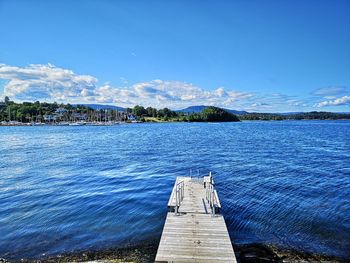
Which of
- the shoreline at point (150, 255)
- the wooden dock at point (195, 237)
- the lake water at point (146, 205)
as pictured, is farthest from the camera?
the lake water at point (146, 205)

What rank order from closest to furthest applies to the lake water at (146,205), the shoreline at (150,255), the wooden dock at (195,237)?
the wooden dock at (195,237), the shoreline at (150,255), the lake water at (146,205)

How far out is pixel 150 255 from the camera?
36.9ft

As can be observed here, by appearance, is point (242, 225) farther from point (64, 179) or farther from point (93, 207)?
point (64, 179)

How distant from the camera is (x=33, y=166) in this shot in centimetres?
3325

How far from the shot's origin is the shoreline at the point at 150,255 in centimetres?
1090

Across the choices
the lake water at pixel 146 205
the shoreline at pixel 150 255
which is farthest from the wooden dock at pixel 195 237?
the lake water at pixel 146 205

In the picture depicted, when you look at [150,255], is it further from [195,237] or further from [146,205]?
[146,205]

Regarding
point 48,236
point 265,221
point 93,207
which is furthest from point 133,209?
point 265,221

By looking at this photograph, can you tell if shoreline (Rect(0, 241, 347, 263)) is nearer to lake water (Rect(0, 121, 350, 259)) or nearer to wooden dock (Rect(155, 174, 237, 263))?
lake water (Rect(0, 121, 350, 259))

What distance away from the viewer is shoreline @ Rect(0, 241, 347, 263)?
→ 10.9 metres

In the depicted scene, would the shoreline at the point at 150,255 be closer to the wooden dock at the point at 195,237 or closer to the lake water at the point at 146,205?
the lake water at the point at 146,205

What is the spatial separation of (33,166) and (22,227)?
2120cm

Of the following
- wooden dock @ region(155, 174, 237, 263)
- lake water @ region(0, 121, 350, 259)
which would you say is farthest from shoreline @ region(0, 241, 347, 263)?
wooden dock @ region(155, 174, 237, 263)

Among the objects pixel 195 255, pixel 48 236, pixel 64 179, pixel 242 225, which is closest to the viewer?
pixel 195 255
